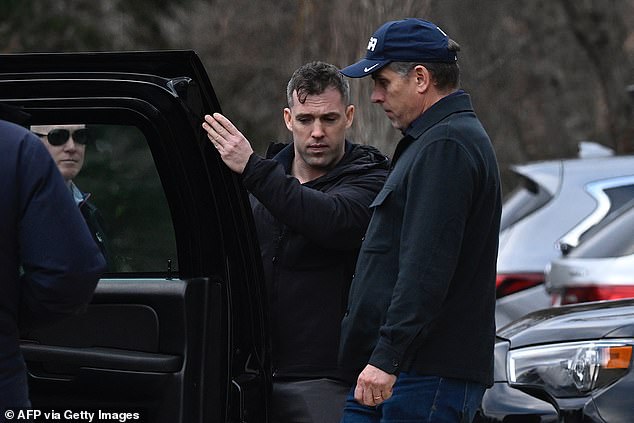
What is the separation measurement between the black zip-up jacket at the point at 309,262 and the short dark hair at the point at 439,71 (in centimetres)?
49

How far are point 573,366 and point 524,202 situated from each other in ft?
12.5

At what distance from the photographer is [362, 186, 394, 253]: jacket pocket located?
3.90 meters

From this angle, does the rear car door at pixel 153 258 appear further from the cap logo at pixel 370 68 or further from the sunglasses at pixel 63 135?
the cap logo at pixel 370 68

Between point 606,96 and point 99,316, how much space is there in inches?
532

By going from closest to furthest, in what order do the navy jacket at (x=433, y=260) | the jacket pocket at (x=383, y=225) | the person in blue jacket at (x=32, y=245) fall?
the person in blue jacket at (x=32, y=245) < the navy jacket at (x=433, y=260) < the jacket pocket at (x=383, y=225)

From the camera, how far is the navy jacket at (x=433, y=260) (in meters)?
3.77

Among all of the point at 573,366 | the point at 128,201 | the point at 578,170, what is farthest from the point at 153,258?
the point at 578,170

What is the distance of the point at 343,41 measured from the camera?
8539mm

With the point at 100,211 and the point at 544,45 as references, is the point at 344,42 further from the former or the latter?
the point at 544,45

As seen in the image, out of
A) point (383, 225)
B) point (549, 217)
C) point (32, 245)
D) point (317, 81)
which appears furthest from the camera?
point (549, 217)

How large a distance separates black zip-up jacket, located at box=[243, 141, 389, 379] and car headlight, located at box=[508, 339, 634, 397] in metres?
0.83

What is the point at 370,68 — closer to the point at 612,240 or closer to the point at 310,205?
the point at 310,205

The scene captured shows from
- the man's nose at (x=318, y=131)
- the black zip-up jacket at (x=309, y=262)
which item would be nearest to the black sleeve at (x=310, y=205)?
the black zip-up jacket at (x=309, y=262)

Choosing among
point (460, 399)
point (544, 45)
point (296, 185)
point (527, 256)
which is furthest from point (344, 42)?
point (544, 45)
